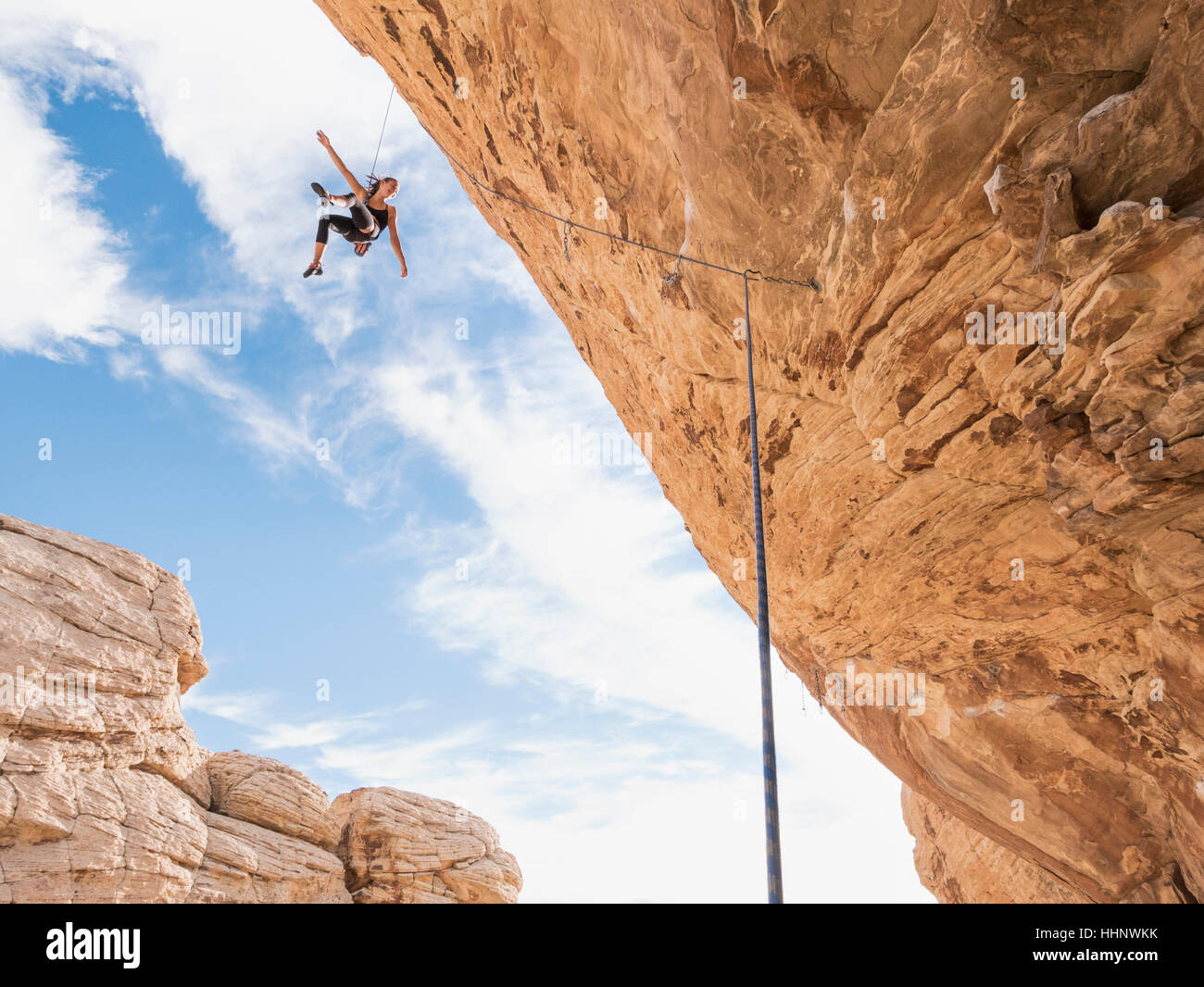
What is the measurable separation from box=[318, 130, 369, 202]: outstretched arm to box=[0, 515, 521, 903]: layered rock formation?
11.5 meters

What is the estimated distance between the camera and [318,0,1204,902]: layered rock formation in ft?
24.2

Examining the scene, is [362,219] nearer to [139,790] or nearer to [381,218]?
[381,218]

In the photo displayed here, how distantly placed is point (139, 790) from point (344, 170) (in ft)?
45.5

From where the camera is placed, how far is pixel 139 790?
16859 mm

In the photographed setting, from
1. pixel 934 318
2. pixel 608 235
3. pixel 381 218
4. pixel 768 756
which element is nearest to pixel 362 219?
pixel 381 218

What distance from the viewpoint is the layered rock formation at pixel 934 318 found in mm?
7383

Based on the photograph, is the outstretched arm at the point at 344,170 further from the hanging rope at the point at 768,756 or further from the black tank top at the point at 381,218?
the hanging rope at the point at 768,756

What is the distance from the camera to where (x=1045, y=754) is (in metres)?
12.3

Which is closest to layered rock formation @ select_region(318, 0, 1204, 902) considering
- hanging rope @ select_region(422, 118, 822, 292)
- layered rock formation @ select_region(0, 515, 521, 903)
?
hanging rope @ select_region(422, 118, 822, 292)

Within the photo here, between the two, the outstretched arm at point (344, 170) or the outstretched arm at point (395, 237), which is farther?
the outstretched arm at point (395, 237)

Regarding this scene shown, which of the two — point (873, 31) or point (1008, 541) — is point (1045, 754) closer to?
point (1008, 541)

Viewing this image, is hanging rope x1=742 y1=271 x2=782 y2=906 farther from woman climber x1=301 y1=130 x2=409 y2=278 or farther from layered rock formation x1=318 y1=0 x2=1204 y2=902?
woman climber x1=301 y1=130 x2=409 y2=278

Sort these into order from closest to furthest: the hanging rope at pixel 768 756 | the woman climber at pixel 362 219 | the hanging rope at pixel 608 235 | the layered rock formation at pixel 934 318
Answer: the hanging rope at pixel 768 756 → the layered rock formation at pixel 934 318 → the hanging rope at pixel 608 235 → the woman climber at pixel 362 219

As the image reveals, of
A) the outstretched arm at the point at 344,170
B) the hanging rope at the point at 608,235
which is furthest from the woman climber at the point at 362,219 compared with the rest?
the hanging rope at the point at 608,235
